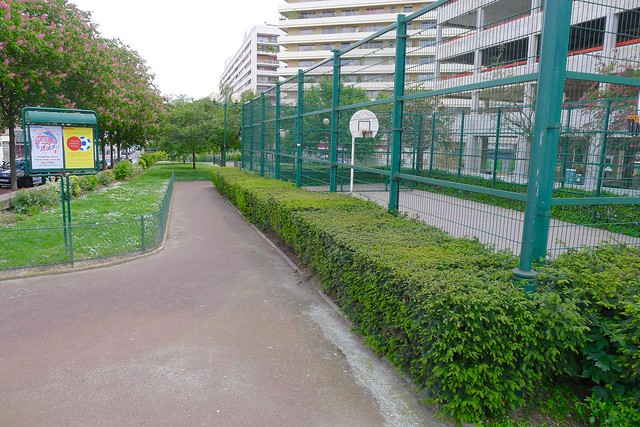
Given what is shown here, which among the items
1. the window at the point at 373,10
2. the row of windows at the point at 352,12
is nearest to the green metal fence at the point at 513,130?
the row of windows at the point at 352,12

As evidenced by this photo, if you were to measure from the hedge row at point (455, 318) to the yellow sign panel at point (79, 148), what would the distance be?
533 cm

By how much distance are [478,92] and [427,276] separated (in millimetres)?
2734

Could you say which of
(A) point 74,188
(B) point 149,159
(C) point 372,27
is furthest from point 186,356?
(C) point 372,27

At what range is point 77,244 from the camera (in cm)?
812

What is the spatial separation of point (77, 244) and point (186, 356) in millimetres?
4972

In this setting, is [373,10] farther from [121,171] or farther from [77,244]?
[77,244]

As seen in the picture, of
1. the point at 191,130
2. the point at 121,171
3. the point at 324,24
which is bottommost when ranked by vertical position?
the point at 121,171

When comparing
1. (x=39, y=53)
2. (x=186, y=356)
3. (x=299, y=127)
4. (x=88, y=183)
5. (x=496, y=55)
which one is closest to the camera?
(x=186, y=356)

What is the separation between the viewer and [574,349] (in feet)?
10.2

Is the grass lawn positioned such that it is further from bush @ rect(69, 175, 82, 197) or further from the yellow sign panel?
bush @ rect(69, 175, 82, 197)

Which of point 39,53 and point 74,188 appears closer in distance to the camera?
point 39,53

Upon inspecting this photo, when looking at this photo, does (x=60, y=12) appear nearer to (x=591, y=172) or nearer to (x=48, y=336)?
(x=48, y=336)

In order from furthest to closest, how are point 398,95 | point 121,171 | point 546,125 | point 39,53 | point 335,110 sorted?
point 121,171 → point 39,53 → point 335,110 → point 398,95 → point 546,125

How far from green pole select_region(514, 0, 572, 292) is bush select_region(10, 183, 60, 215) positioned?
12602 mm
